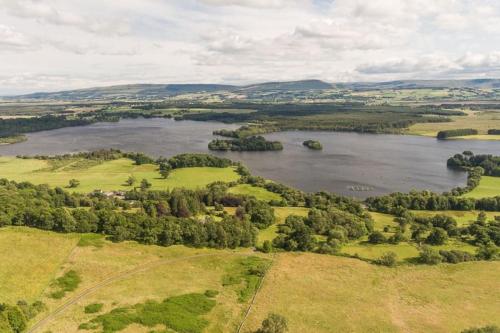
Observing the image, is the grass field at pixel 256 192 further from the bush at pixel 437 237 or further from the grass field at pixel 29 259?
the grass field at pixel 29 259

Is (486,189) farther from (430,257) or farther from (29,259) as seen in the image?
(29,259)

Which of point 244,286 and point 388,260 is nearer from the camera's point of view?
point 244,286

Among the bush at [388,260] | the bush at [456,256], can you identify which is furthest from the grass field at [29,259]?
the bush at [456,256]

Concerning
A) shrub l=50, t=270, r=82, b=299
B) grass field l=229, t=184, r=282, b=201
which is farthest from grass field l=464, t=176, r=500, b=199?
shrub l=50, t=270, r=82, b=299

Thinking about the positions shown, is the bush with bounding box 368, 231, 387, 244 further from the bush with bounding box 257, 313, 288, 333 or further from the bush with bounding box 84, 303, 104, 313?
the bush with bounding box 84, 303, 104, 313

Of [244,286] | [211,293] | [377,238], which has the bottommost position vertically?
[244,286]

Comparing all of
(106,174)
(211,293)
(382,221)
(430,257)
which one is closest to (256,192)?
(382,221)

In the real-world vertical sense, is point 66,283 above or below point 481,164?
below
